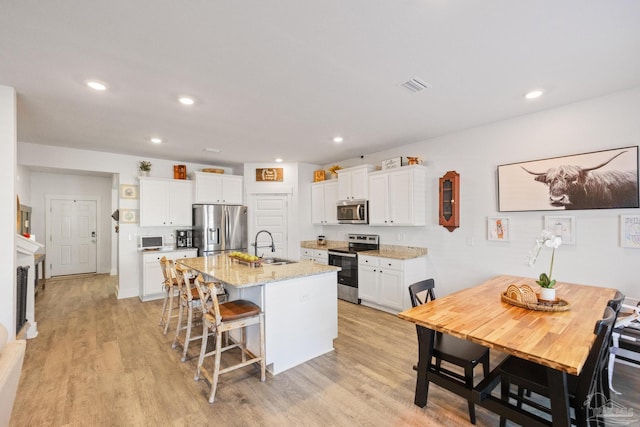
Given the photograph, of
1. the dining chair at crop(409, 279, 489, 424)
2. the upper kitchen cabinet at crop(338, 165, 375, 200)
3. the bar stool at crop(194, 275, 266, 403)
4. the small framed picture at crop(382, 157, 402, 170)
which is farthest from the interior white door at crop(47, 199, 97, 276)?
the dining chair at crop(409, 279, 489, 424)

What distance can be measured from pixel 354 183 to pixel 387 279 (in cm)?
175

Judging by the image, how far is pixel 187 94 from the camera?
2.75 metres

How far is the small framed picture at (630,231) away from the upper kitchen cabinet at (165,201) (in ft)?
20.1

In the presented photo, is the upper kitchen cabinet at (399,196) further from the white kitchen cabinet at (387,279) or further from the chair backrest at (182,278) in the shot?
the chair backrest at (182,278)

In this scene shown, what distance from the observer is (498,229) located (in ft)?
11.8

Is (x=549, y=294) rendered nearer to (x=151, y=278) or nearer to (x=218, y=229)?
(x=218, y=229)

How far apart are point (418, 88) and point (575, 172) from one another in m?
1.91

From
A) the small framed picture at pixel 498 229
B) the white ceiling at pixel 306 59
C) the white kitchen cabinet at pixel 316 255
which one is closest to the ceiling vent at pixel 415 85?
the white ceiling at pixel 306 59

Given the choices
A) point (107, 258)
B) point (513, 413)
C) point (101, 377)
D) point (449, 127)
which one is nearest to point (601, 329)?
point (513, 413)

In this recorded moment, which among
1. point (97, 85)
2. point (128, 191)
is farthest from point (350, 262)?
point (128, 191)

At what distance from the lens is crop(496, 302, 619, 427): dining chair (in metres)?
1.50

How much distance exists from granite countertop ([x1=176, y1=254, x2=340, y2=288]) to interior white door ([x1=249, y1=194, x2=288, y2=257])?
2361 millimetres

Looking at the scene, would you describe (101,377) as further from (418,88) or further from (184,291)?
(418,88)

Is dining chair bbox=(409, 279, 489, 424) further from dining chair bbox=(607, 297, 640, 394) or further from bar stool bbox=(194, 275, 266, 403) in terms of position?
bar stool bbox=(194, 275, 266, 403)
